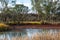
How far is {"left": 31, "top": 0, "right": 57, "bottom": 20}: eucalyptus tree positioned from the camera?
1119 inches

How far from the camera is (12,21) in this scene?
1081 inches

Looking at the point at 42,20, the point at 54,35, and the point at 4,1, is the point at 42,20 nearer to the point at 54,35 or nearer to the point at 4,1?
the point at 4,1

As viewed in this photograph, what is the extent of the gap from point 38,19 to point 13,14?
4478mm

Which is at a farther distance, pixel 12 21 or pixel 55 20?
pixel 55 20

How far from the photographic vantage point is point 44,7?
28.4 metres

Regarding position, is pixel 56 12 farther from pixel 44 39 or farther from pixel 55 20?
pixel 44 39

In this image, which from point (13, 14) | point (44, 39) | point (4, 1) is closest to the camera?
point (44, 39)

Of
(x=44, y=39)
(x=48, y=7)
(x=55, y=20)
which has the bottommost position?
(x=55, y=20)

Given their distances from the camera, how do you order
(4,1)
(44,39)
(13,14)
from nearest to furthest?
(44,39), (13,14), (4,1)

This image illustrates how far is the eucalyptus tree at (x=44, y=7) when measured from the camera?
93.2ft

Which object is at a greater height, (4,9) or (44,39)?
(44,39)

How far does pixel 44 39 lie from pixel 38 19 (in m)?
21.4

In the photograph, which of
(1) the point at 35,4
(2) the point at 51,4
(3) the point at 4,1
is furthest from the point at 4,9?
(2) the point at 51,4

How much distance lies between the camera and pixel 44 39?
8.72m
